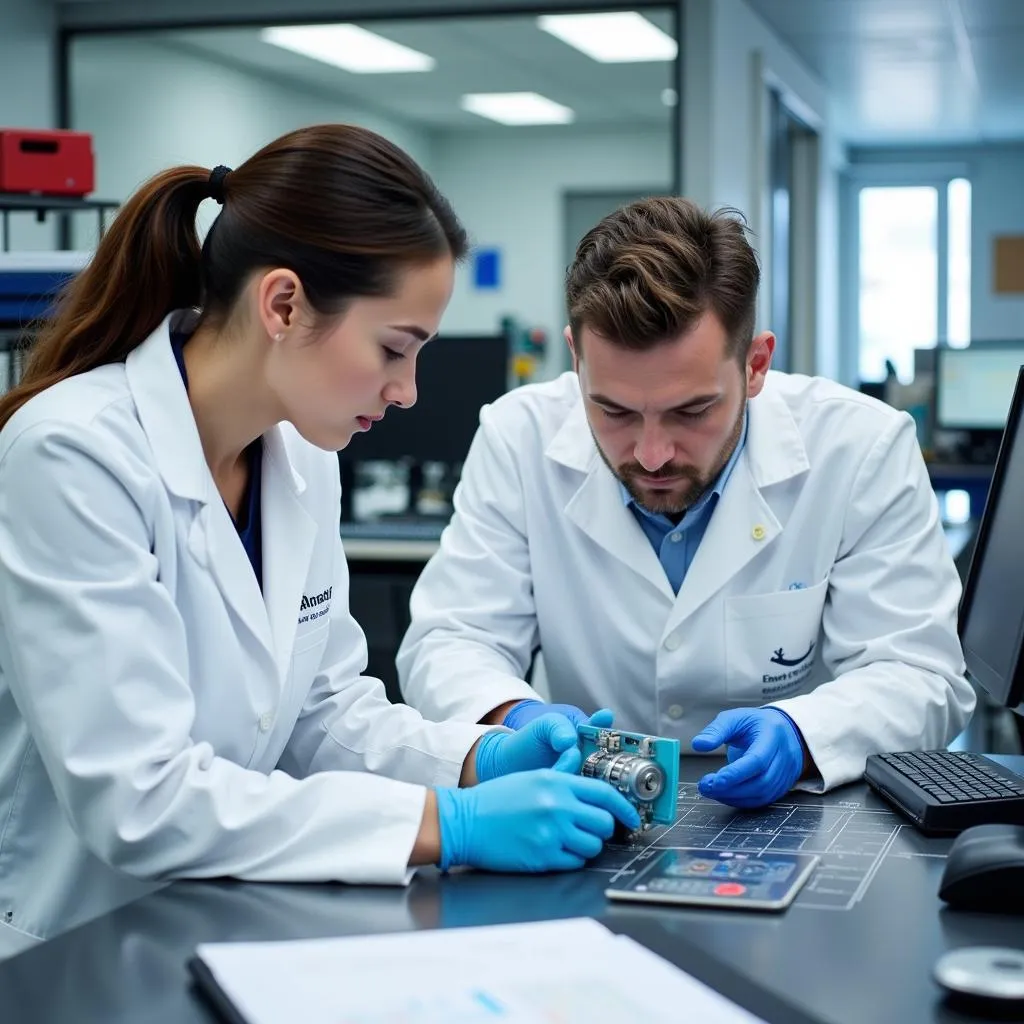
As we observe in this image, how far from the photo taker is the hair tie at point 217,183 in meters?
1.30

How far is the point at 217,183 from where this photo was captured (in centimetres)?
131

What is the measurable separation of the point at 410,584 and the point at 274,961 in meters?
2.43

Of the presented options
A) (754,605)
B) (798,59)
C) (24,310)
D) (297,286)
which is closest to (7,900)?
(297,286)

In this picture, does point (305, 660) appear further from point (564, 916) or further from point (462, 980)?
point (462, 980)

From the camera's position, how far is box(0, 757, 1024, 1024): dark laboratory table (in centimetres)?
84

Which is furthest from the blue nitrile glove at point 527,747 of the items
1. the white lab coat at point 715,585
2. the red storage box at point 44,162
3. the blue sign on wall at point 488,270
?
the blue sign on wall at point 488,270

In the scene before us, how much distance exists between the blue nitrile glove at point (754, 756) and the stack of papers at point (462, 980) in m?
0.36

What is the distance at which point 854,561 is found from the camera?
1711 mm

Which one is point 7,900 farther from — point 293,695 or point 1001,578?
point 1001,578

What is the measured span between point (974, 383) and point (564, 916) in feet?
14.7

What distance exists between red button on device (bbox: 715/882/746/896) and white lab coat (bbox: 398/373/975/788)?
55cm

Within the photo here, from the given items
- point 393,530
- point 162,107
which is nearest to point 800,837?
point 393,530

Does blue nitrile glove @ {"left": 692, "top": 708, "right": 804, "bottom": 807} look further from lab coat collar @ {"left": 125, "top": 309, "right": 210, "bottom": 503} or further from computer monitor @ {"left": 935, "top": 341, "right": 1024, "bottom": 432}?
computer monitor @ {"left": 935, "top": 341, "right": 1024, "bottom": 432}

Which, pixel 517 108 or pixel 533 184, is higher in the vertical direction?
pixel 517 108
